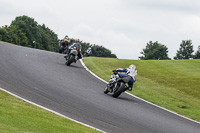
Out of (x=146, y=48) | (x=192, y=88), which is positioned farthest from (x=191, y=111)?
(x=146, y=48)

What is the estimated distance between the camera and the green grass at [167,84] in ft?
51.0

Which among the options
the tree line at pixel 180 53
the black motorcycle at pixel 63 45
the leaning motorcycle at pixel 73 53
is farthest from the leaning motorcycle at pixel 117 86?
the tree line at pixel 180 53

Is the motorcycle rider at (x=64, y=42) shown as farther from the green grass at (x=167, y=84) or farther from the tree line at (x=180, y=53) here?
the tree line at (x=180, y=53)

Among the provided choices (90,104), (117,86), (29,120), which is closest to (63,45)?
(117,86)

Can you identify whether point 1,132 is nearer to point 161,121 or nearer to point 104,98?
point 161,121

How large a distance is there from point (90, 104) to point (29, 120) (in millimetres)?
4538

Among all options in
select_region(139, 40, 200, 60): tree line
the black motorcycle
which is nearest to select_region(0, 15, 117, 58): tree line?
select_region(139, 40, 200, 60): tree line

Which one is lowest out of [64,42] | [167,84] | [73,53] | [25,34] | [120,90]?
[120,90]

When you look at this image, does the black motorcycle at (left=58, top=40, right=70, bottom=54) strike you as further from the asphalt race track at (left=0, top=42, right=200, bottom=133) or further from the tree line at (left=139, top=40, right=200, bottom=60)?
the tree line at (left=139, top=40, right=200, bottom=60)

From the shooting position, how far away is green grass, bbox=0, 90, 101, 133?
7.40 meters

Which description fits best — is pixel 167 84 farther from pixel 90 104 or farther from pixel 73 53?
pixel 90 104

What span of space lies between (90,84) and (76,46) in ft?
20.2

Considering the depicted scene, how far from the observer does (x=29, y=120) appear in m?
8.21

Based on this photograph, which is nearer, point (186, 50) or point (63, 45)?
point (63, 45)
